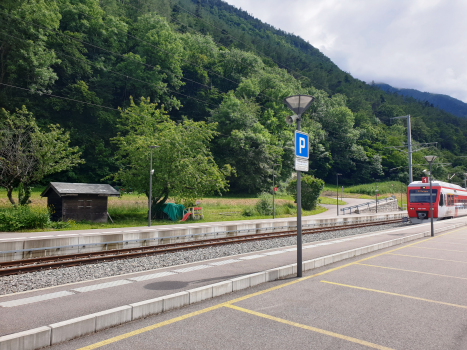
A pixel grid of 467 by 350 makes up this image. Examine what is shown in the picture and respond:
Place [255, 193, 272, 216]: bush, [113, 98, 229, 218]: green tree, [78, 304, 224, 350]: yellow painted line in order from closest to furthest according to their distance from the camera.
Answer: [78, 304, 224, 350]: yellow painted line
[113, 98, 229, 218]: green tree
[255, 193, 272, 216]: bush

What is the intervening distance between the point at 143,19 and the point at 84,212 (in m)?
51.6

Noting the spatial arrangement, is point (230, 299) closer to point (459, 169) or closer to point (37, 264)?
point (37, 264)

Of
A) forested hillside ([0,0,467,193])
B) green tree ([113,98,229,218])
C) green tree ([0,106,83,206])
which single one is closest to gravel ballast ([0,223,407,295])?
green tree ([113,98,229,218])

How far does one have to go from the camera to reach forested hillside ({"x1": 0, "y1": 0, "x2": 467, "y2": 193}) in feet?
145

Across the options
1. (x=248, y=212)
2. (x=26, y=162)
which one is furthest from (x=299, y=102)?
(x=248, y=212)

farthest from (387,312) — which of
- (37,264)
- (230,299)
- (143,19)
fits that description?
(143,19)

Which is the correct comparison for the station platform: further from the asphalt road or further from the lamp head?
the lamp head

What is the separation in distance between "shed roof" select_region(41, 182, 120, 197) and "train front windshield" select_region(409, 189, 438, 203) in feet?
85.1

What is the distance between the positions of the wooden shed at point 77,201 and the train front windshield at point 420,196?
26.1 metres

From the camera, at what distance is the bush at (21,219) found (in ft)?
65.9

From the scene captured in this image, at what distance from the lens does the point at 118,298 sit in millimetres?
6293

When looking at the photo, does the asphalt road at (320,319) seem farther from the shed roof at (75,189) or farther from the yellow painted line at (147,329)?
the shed roof at (75,189)

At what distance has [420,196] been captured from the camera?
29.1m

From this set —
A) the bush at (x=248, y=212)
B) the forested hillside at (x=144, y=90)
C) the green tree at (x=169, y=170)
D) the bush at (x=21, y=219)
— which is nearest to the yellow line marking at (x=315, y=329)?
the bush at (x=21, y=219)
